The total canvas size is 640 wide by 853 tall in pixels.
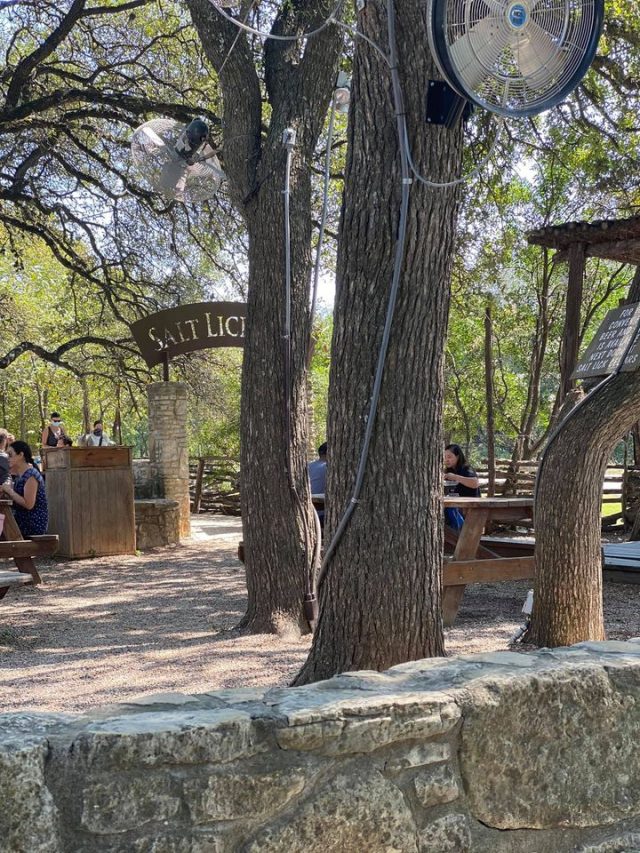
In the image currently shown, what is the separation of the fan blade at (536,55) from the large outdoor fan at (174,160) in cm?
373

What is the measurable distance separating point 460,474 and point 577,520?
3.84 metres

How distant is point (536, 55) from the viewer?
12.6 feet

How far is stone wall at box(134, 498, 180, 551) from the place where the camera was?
12.6 metres

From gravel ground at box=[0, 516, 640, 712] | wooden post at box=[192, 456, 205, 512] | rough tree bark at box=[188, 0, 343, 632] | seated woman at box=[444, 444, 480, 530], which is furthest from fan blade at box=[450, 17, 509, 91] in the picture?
wooden post at box=[192, 456, 205, 512]

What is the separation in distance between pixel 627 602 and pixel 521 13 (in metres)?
5.31

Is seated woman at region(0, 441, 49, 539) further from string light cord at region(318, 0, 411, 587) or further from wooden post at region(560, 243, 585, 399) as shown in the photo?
string light cord at region(318, 0, 411, 587)

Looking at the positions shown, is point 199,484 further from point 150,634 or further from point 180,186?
point 150,634

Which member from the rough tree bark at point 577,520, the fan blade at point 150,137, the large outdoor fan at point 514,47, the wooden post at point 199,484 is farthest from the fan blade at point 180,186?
the wooden post at point 199,484

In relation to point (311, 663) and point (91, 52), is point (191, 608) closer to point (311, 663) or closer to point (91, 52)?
point (311, 663)

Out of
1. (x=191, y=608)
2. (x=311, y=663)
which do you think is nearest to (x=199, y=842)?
(x=311, y=663)

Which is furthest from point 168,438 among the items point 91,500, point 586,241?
point 586,241

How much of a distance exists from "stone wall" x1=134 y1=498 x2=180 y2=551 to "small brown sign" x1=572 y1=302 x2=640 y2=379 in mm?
7954

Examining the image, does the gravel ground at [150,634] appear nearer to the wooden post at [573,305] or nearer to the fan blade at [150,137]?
the wooden post at [573,305]

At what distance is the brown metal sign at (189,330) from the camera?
13477 millimetres
